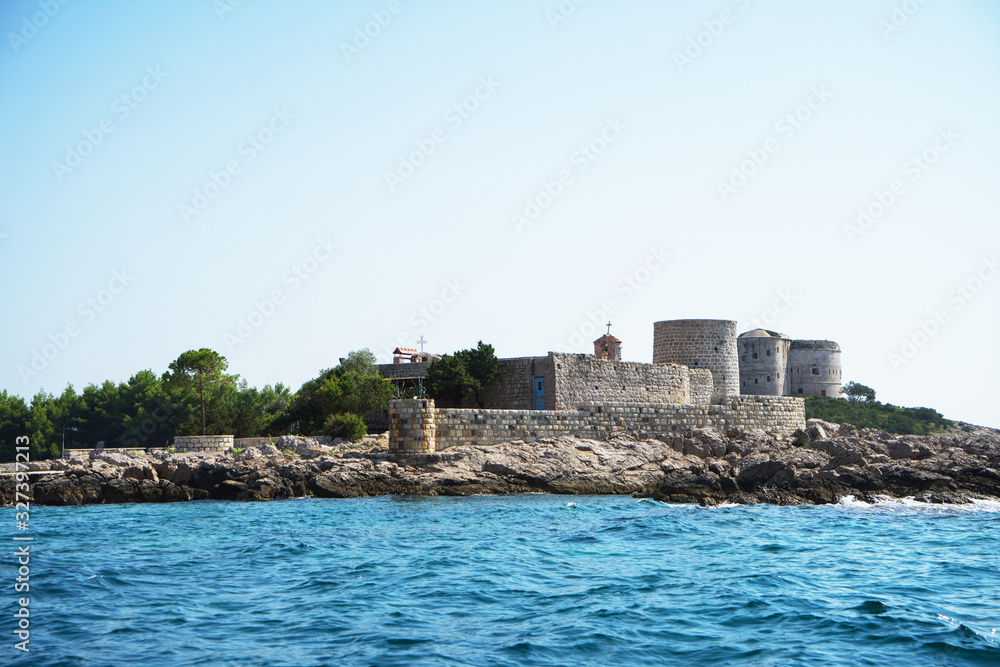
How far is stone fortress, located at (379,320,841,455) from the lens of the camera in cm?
2381

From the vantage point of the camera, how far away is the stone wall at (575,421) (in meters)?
23.1

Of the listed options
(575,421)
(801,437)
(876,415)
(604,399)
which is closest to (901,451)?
(801,437)

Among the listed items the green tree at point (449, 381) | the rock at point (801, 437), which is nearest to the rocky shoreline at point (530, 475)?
the rock at point (801, 437)

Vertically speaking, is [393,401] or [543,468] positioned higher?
[393,401]

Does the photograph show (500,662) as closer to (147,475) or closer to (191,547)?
(191,547)

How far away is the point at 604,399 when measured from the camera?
93.7ft

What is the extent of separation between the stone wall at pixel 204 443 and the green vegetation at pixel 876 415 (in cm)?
2984

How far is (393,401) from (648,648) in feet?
48.7

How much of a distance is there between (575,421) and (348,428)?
23.7 feet

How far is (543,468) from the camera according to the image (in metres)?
22.8

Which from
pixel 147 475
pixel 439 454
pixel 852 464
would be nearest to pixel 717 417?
pixel 852 464

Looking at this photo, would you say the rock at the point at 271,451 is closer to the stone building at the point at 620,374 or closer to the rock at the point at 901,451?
the stone building at the point at 620,374

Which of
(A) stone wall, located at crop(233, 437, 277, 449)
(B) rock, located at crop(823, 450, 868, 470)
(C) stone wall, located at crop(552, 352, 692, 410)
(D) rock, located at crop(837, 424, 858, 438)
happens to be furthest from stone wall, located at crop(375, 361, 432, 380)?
(D) rock, located at crop(837, 424, 858, 438)

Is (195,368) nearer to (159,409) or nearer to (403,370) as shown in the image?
(403,370)
